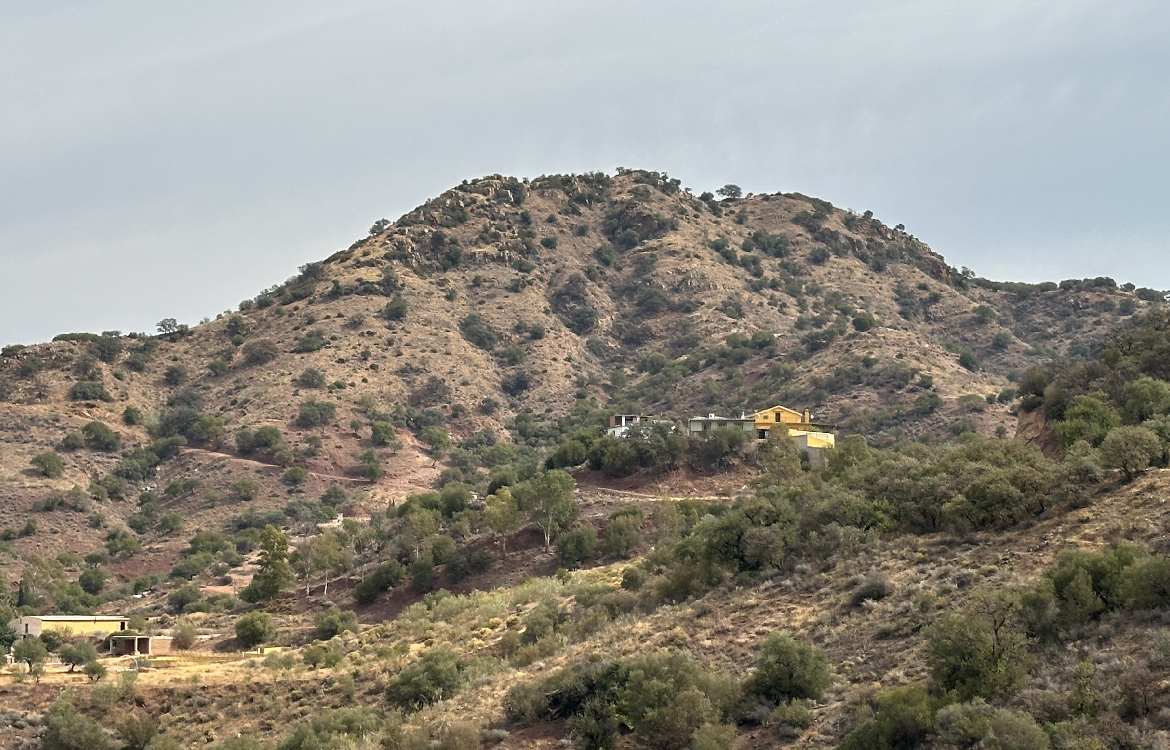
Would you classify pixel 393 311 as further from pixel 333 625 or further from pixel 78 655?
pixel 78 655

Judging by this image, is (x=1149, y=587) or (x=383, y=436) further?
(x=383, y=436)

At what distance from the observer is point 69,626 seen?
57.4 m

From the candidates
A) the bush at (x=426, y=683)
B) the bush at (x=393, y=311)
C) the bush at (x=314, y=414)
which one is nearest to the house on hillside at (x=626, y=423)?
the bush at (x=314, y=414)

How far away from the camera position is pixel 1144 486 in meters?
34.8

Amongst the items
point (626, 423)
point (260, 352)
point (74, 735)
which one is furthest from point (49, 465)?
point (74, 735)

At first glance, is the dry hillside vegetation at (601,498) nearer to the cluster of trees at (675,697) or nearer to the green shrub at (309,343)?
the cluster of trees at (675,697)

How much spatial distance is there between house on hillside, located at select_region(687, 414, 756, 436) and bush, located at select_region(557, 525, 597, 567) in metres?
16.6

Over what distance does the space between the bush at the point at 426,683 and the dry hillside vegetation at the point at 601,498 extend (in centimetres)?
16

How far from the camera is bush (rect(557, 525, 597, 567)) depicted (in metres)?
57.9

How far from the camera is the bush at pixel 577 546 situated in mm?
57938

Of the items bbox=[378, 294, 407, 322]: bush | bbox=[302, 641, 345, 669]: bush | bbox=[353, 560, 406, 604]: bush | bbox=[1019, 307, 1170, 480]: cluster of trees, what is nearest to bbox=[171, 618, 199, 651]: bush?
bbox=[353, 560, 406, 604]: bush

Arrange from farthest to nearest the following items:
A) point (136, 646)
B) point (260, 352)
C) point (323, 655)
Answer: point (260, 352)
point (136, 646)
point (323, 655)

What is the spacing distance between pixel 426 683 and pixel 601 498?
28570 millimetres

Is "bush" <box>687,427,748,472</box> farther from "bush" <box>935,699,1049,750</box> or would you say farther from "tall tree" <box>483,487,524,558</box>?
"bush" <box>935,699,1049,750</box>
